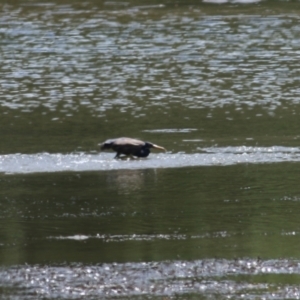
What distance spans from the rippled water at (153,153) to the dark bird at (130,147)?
0.18 metres

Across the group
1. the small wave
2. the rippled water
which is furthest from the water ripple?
the small wave

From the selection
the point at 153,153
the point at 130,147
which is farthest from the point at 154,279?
the point at 153,153

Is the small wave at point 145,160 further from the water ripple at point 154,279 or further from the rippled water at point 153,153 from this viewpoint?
the water ripple at point 154,279

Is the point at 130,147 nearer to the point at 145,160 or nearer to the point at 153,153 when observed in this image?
the point at 145,160

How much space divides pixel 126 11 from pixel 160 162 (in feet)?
60.9

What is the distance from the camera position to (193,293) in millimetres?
7914

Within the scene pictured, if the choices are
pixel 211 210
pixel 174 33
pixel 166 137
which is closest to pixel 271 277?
pixel 211 210

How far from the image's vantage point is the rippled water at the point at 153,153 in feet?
28.6

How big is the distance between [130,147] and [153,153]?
Answer: 93 centimetres

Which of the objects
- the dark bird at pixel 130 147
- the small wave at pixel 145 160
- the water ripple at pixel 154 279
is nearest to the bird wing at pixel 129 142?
the dark bird at pixel 130 147

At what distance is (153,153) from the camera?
53.1 ft

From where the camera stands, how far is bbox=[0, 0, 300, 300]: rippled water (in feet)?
28.6

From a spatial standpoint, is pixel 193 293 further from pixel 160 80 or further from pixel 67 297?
pixel 160 80

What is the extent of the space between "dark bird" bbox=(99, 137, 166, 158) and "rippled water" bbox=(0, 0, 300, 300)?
0.60 feet
